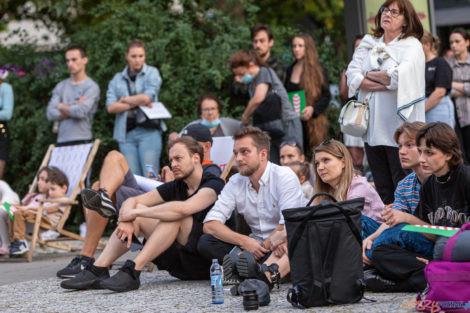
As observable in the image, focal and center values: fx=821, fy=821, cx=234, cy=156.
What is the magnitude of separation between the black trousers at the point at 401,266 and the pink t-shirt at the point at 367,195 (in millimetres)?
496

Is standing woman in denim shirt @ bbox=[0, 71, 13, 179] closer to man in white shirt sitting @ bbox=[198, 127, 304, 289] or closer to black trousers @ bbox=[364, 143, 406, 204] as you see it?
man in white shirt sitting @ bbox=[198, 127, 304, 289]

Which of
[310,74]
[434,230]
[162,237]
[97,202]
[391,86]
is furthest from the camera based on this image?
[310,74]

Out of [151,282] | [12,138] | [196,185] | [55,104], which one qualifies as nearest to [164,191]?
[196,185]

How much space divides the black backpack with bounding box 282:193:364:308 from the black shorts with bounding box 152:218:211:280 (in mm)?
1636

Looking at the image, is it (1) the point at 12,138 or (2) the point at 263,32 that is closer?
(2) the point at 263,32

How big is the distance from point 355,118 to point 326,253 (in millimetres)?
2145

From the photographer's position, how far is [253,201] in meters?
6.23

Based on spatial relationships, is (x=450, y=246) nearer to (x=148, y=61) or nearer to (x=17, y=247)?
(x=17, y=247)

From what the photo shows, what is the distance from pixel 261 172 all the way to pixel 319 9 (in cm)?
1231

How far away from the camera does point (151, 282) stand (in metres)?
6.82

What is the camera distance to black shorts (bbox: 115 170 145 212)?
7.39 metres

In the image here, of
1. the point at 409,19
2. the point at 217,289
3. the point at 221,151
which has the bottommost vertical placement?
the point at 217,289

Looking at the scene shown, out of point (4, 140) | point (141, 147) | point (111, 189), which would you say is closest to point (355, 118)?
point (111, 189)

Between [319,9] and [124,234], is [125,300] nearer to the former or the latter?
[124,234]
